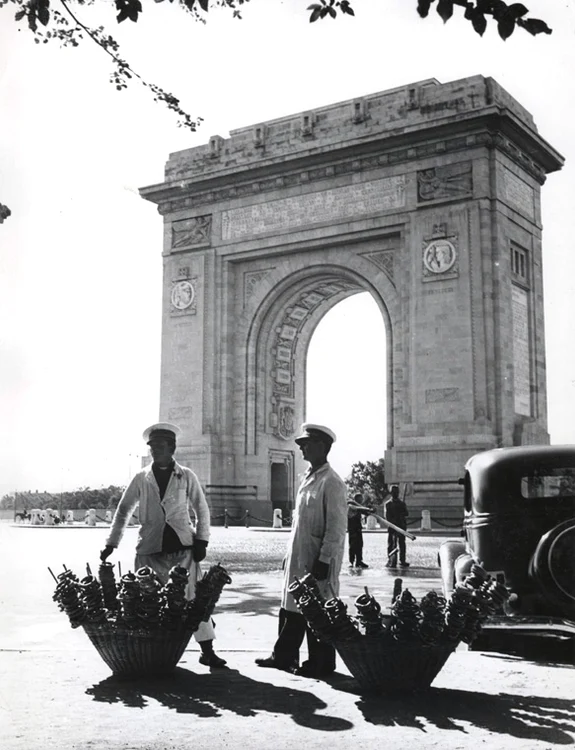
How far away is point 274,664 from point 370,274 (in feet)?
83.1

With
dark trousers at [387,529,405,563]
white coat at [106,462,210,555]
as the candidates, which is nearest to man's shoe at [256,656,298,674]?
white coat at [106,462,210,555]

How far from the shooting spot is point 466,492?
8672 millimetres

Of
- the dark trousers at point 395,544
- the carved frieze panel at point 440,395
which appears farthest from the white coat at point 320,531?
the carved frieze panel at point 440,395

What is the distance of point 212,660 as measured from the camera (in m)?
6.58

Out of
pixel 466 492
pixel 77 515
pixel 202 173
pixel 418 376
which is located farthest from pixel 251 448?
pixel 466 492

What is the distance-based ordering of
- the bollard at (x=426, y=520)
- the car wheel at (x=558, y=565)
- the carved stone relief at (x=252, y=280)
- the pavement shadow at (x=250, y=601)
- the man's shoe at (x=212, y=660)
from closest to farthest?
1. the man's shoe at (x=212, y=660)
2. the car wheel at (x=558, y=565)
3. the pavement shadow at (x=250, y=601)
4. the bollard at (x=426, y=520)
5. the carved stone relief at (x=252, y=280)

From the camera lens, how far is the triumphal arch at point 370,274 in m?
28.4

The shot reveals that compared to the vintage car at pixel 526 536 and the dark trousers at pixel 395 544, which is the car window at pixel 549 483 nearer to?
the vintage car at pixel 526 536

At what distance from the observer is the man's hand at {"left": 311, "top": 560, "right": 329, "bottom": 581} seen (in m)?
6.39

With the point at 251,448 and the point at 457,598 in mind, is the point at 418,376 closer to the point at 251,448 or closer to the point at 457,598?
the point at 251,448

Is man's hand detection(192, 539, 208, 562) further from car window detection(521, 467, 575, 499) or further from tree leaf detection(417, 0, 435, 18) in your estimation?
tree leaf detection(417, 0, 435, 18)

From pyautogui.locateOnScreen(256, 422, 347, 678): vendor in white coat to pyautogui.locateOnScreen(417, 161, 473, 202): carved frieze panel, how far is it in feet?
76.4

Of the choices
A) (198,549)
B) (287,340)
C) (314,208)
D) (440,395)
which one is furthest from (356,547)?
(287,340)

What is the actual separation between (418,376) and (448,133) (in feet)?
24.2
